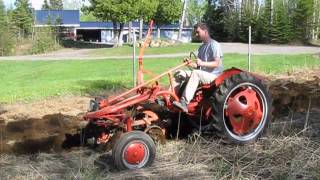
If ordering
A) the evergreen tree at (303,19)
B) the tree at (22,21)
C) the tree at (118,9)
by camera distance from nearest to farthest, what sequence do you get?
1. the tree at (118,9)
2. the tree at (22,21)
3. the evergreen tree at (303,19)

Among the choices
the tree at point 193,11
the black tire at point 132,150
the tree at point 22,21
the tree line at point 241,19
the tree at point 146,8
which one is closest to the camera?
the black tire at point 132,150

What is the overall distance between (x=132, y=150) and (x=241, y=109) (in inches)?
76.9

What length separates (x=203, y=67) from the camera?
8.04 meters

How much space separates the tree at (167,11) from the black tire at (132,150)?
4744cm

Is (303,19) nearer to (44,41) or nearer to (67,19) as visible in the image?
(44,41)

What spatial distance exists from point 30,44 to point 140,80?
3544 cm

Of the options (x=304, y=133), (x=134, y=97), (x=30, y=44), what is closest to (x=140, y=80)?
(x=134, y=97)

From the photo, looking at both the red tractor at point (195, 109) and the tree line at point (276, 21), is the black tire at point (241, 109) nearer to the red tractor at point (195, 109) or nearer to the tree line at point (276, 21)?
the red tractor at point (195, 109)

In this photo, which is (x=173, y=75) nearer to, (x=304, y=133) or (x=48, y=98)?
(x=304, y=133)

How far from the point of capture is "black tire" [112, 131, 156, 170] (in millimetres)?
6559

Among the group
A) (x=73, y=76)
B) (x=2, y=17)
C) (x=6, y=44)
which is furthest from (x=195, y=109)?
(x=2, y=17)

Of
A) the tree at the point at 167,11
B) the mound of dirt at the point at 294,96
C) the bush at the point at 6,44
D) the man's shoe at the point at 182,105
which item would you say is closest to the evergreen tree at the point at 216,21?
the tree at the point at 167,11

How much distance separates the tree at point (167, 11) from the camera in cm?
5378

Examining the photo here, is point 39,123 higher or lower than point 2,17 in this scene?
lower
